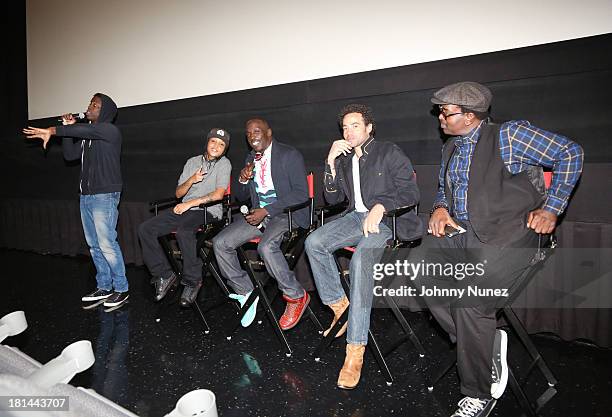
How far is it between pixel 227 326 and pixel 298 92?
6.06ft

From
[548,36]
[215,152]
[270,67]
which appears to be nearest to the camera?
[548,36]

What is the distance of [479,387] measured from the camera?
6.12ft

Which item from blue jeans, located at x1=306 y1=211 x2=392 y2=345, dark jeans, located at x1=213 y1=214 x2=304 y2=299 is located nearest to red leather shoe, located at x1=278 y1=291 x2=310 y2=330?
dark jeans, located at x1=213 y1=214 x2=304 y2=299

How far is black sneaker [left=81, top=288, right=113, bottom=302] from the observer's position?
350cm

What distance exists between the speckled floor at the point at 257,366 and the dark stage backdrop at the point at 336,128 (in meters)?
0.56

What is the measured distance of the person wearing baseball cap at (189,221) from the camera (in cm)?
308

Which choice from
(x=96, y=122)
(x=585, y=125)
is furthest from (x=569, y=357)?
(x=96, y=122)

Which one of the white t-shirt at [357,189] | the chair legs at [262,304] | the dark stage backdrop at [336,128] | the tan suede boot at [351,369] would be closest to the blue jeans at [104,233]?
the dark stage backdrop at [336,128]

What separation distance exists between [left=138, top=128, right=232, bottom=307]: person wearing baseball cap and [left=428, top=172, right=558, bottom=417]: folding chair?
1.75 metres

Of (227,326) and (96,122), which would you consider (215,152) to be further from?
(227,326)

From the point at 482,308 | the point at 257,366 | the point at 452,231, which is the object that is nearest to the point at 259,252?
the point at 257,366

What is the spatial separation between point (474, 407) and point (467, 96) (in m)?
1.36

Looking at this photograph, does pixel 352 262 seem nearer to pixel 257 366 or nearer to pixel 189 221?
pixel 257 366

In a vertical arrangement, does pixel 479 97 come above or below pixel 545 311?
above
